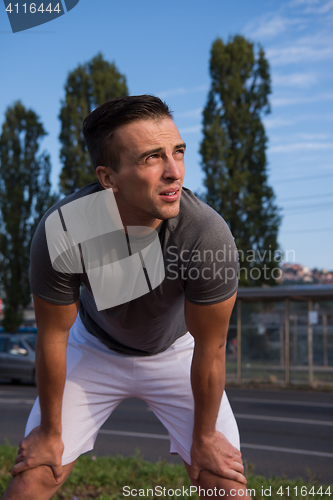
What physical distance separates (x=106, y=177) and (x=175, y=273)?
48 centimetres

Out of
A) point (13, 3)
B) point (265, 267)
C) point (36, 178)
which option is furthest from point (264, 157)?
point (13, 3)

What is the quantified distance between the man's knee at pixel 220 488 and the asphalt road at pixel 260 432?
245 cm

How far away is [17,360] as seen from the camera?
15719 millimetres

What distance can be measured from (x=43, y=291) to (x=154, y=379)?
77 centimetres

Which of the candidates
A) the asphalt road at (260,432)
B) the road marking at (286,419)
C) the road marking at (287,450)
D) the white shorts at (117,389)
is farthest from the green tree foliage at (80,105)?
the white shorts at (117,389)

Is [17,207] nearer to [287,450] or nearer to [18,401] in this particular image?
[18,401]

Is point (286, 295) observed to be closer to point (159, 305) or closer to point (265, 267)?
point (265, 267)

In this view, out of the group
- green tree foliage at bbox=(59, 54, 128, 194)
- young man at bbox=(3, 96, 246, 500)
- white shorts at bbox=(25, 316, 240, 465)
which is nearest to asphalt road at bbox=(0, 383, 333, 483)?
white shorts at bbox=(25, 316, 240, 465)

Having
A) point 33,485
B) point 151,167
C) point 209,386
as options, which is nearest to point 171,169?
point 151,167

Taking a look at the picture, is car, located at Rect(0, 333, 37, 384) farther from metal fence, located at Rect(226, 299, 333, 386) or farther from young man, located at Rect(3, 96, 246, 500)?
young man, located at Rect(3, 96, 246, 500)

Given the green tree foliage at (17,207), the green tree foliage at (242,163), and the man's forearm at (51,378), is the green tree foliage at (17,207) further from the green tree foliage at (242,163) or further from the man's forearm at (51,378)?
the man's forearm at (51,378)

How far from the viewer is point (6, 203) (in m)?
25.8

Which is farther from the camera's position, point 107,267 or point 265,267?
point 265,267

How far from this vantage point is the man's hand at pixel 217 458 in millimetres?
2186
